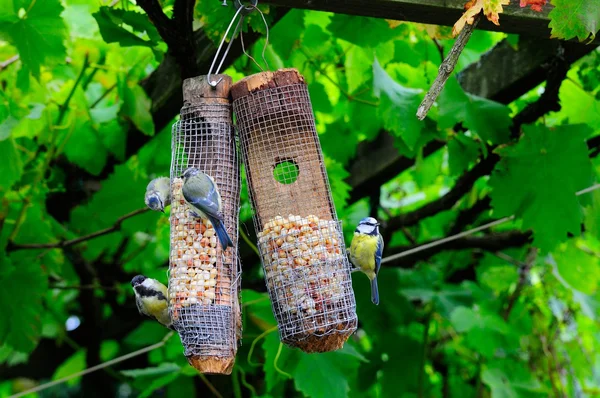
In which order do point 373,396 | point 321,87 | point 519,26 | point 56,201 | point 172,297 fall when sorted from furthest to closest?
point 373,396, point 56,201, point 321,87, point 519,26, point 172,297

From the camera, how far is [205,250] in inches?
89.4

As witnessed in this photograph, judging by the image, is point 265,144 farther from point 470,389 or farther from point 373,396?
point 470,389

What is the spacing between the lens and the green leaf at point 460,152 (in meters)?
3.38

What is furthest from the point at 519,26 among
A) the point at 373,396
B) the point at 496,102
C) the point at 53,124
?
the point at 373,396

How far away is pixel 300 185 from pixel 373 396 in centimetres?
283

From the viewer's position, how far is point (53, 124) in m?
3.56

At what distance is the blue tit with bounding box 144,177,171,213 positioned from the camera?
98.7 inches

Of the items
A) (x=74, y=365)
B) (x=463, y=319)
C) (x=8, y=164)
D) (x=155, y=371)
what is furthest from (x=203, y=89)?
(x=74, y=365)

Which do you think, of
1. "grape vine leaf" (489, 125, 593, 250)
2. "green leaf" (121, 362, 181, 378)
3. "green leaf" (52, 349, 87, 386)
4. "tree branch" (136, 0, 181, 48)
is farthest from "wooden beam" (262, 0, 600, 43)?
"green leaf" (52, 349, 87, 386)

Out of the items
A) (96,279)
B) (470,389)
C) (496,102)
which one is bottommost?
(470,389)

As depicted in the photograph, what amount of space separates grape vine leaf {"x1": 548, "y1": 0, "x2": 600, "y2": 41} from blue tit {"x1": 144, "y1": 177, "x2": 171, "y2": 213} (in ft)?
4.00

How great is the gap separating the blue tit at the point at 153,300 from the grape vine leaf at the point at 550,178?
1404 mm

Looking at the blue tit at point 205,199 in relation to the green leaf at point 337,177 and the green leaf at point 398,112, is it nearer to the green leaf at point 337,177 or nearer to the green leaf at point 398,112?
the green leaf at point 398,112

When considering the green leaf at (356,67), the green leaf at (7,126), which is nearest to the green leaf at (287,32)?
the green leaf at (356,67)
